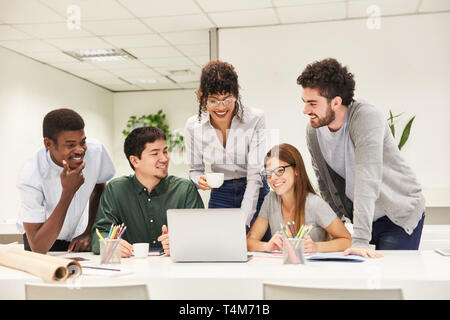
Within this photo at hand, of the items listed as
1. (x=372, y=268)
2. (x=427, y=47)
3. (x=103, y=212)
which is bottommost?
(x=372, y=268)

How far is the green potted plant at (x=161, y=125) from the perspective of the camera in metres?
7.81

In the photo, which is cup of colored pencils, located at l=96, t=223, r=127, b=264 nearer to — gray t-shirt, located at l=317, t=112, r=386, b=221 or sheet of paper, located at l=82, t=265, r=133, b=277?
sheet of paper, located at l=82, t=265, r=133, b=277

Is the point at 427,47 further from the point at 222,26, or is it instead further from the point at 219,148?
the point at 219,148

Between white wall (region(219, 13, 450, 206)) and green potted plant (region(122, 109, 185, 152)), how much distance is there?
3230 mm

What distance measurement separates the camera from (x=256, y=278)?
1400 millimetres

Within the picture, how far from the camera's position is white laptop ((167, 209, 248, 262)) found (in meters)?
1.68

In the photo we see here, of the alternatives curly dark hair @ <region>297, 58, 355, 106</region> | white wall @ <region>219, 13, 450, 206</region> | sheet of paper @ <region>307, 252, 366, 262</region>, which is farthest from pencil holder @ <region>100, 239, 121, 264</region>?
white wall @ <region>219, 13, 450, 206</region>

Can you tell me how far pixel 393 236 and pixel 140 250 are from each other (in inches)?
45.7

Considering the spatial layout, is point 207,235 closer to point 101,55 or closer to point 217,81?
point 217,81

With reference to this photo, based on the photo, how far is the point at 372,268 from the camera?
1533 millimetres

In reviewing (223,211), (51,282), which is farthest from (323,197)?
(51,282)

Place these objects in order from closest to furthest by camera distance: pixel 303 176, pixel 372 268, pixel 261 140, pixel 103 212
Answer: pixel 372 268
pixel 103 212
pixel 303 176
pixel 261 140

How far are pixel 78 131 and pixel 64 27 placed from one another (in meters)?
2.48

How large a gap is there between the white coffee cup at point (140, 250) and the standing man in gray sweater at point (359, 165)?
808 mm
